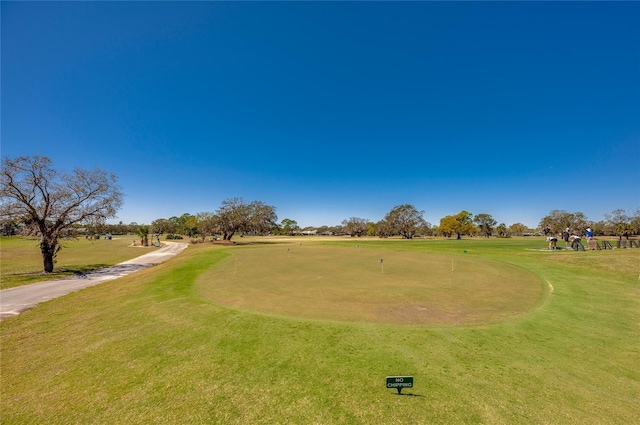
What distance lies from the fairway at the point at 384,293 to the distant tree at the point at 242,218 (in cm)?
5072

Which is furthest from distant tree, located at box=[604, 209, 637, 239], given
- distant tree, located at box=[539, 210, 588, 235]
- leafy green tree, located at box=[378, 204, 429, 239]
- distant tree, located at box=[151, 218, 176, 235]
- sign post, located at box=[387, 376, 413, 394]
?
distant tree, located at box=[151, 218, 176, 235]

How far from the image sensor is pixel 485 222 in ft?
422

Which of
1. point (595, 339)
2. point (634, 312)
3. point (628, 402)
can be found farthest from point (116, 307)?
point (634, 312)

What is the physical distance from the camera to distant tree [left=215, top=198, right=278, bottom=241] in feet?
218

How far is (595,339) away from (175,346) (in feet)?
39.0

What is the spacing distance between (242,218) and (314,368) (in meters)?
66.2

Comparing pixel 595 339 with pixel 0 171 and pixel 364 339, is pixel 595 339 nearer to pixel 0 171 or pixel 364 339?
pixel 364 339

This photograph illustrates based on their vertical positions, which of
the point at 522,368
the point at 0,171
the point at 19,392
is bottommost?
the point at 19,392

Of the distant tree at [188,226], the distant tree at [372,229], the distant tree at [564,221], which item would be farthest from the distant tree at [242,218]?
the distant tree at [564,221]

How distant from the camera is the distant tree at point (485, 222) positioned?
422 ft

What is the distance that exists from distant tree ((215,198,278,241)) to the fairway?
50720mm

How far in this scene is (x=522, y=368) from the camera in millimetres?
5781

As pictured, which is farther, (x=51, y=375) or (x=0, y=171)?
(x=0, y=171)

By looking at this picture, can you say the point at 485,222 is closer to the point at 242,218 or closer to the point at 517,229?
the point at 517,229
